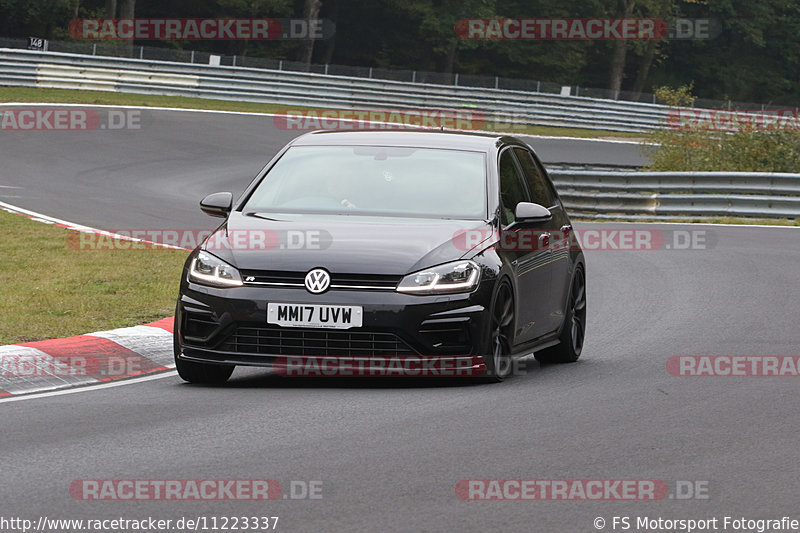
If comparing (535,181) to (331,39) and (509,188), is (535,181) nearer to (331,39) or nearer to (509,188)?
(509,188)

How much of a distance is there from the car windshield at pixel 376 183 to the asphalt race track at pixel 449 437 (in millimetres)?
1146

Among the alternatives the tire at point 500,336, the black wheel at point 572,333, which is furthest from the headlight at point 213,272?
the black wheel at point 572,333

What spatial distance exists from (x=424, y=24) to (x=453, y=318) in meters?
63.4

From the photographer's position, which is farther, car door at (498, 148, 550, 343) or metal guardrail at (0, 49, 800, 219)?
metal guardrail at (0, 49, 800, 219)

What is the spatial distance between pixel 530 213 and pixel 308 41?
5809 centimetres

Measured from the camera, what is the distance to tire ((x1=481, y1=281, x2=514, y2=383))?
870 cm

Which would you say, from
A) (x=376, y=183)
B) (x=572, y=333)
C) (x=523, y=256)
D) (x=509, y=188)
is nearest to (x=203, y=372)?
(x=376, y=183)

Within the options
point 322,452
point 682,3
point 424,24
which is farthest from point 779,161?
point 682,3

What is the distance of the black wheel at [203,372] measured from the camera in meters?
8.81

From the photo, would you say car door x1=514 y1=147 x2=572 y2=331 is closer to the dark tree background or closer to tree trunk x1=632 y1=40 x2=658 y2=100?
the dark tree background

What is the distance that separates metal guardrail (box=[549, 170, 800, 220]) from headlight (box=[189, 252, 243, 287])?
17.1m

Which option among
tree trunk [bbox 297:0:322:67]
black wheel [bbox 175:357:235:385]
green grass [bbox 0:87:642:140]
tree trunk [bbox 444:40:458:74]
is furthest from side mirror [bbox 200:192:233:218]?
tree trunk [bbox 444:40:458:74]

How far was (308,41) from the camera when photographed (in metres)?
66.4

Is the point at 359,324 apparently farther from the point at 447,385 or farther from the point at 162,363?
the point at 162,363
